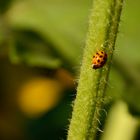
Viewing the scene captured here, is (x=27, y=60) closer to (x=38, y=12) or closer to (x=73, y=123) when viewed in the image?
(x=38, y=12)

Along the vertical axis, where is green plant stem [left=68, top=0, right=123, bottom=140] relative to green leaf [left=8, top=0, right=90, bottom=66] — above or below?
above

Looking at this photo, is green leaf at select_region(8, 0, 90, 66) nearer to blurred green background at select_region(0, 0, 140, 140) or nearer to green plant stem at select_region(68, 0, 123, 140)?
blurred green background at select_region(0, 0, 140, 140)

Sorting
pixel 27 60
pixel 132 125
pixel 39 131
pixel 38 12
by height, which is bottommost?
pixel 39 131

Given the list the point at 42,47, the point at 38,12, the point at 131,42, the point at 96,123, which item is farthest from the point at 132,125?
the point at 96,123

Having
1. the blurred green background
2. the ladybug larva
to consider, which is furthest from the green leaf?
the ladybug larva

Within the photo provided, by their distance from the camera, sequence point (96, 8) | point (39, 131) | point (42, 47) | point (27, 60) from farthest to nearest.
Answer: point (39, 131) → point (42, 47) → point (27, 60) → point (96, 8)

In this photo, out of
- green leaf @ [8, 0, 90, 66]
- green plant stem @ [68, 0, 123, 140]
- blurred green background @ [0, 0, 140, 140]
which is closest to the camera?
green plant stem @ [68, 0, 123, 140]

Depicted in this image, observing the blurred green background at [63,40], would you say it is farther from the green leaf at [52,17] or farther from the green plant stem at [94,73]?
the green plant stem at [94,73]

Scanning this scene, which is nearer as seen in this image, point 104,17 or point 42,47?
point 104,17

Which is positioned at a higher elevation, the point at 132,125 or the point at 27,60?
the point at 27,60
